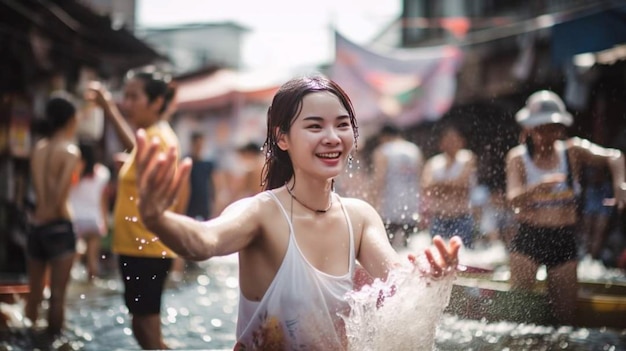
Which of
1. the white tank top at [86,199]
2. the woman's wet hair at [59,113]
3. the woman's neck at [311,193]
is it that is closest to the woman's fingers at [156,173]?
the woman's neck at [311,193]

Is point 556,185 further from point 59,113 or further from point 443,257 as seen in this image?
point 59,113

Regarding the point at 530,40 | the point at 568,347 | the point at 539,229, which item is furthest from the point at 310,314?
the point at 530,40

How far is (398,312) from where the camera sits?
→ 9.95 ft

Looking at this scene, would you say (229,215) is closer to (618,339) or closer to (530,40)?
(618,339)

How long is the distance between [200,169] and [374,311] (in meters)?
7.15

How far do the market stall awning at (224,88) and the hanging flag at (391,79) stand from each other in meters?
2.72

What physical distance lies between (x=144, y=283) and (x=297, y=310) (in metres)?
2.02

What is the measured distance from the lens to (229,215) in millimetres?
2881

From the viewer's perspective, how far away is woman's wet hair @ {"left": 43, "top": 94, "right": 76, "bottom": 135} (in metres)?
6.27

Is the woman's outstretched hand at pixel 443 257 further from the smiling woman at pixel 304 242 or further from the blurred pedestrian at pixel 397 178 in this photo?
the blurred pedestrian at pixel 397 178

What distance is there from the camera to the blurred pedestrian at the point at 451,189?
7.02 metres

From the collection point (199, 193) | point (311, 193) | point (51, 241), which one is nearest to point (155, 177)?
point (311, 193)

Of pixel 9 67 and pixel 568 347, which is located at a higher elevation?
pixel 9 67

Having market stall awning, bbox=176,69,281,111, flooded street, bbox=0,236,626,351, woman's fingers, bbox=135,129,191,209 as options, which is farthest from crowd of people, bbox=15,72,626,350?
market stall awning, bbox=176,69,281,111
